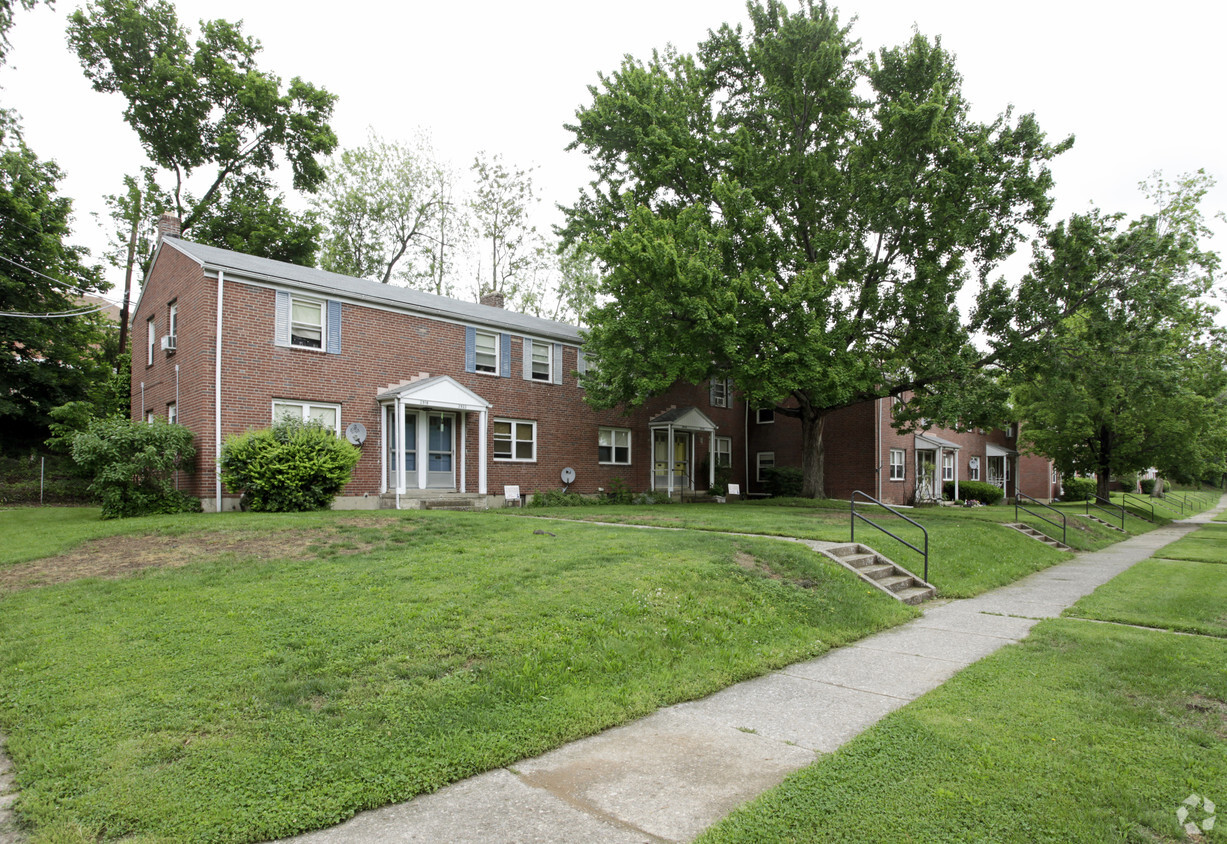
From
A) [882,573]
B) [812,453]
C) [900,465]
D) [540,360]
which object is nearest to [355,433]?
[540,360]

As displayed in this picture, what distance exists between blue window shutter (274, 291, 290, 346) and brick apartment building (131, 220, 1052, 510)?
0.02 meters

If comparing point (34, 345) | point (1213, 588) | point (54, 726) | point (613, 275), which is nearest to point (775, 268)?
point (613, 275)

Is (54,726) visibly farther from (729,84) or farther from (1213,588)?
(729,84)

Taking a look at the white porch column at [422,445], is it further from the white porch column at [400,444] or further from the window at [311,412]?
the window at [311,412]

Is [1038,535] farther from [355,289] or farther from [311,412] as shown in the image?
[355,289]

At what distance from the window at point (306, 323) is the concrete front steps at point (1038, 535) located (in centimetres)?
1767

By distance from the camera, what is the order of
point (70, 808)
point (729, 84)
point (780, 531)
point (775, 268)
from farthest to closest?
point (729, 84) → point (775, 268) → point (780, 531) → point (70, 808)

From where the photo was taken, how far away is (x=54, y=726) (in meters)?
4.11

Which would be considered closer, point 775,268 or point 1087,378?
point 1087,378

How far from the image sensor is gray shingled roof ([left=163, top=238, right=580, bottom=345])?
614 inches

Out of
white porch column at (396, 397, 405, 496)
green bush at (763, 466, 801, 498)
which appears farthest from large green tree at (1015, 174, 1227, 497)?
white porch column at (396, 397, 405, 496)

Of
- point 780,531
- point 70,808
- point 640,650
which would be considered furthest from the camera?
point 780,531

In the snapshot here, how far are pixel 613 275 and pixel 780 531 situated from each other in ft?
30.2

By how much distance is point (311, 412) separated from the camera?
53.1ft
